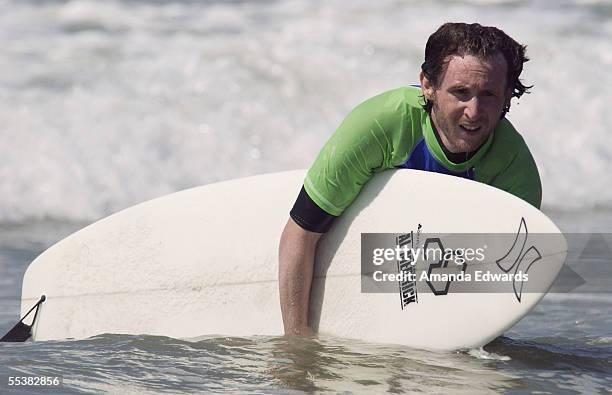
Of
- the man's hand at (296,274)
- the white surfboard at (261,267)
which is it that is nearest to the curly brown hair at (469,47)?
the white surfboard at (261,267)

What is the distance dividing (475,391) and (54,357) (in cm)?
135

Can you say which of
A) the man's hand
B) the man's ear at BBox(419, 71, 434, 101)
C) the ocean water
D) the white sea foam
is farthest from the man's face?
the white sea foam

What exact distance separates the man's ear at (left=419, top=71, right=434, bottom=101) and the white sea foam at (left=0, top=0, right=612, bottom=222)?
377cm

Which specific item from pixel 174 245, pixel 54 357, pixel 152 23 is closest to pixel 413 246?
pixel 174 245

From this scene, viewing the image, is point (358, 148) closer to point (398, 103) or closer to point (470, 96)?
point (398, 103)

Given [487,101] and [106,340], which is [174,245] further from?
[487,101]

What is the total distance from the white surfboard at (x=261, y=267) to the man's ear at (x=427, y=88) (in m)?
0.27

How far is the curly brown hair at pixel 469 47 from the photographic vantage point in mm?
3105

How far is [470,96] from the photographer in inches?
123

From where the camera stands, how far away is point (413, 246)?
3410mm

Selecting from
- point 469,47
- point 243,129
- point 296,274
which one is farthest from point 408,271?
point 243,129

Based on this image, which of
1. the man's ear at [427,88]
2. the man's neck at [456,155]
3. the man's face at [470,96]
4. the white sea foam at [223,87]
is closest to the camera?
the man's face at [470,96]

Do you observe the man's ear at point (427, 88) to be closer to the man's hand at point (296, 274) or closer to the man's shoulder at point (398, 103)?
the man's shoulder at point (398, 103)

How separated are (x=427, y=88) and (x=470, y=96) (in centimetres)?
16
